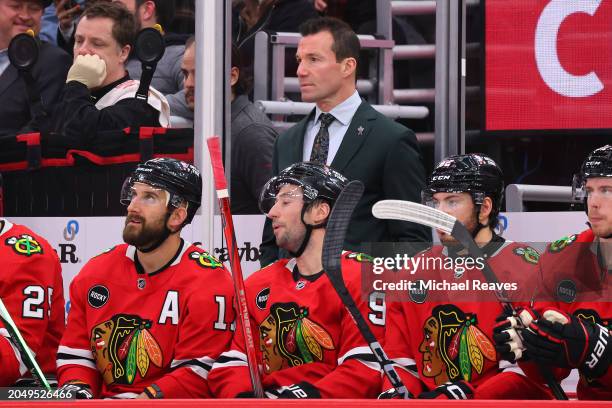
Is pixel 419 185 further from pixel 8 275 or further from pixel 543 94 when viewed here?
pixel 8 275

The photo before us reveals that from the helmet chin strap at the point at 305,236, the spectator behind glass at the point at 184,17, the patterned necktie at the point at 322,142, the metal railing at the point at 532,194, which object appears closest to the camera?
the helmet chin strap at the point at 305,236

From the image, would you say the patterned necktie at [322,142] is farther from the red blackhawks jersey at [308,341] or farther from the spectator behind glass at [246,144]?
the red blackhawks jersey at [308,341]

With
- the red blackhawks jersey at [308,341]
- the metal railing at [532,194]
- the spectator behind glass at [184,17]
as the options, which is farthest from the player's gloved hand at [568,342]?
the spectator behind glass at [184,17]

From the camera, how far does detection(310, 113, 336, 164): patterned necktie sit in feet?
15.5

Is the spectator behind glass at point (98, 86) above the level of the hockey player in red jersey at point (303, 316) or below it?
above

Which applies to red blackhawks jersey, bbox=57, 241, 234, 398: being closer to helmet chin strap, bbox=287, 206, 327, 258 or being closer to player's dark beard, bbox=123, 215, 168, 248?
player's dark beard, bbox=123, 215, 168, 248

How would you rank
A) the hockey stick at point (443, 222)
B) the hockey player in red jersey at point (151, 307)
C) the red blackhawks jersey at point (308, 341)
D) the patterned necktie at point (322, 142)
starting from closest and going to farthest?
1. the hockey stick at point (443, 222)
2. the red blackhawks jersey at point (308, 341)
3. the hockey player in red jersey at point (151, 307)
4. the patterned necktie at point (322, 142)

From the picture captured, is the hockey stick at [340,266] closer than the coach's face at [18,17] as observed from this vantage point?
Yes

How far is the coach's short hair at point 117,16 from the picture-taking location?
5.25 meters

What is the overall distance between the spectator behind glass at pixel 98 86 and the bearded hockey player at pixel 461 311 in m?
1.67

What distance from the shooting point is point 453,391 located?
11.6ft

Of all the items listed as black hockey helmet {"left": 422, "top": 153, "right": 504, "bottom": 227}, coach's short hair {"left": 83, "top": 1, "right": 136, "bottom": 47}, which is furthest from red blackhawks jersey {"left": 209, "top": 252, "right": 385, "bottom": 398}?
coach's short hair {"left": 83, "top": 1, "right": 136, "bottom": 47}

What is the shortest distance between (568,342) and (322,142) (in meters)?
1.69

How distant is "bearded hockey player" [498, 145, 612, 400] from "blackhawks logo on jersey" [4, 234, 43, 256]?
164cm
